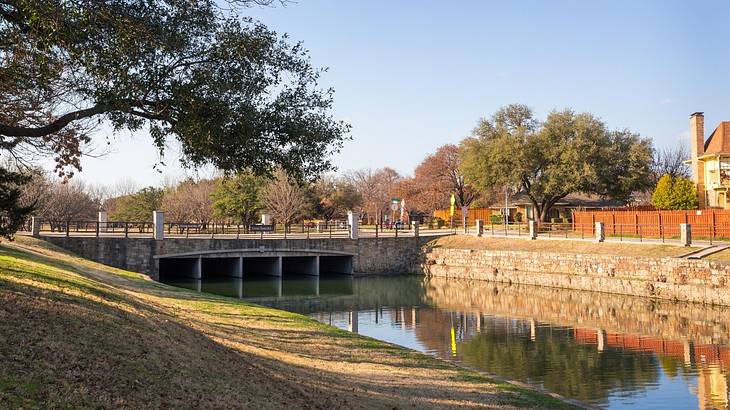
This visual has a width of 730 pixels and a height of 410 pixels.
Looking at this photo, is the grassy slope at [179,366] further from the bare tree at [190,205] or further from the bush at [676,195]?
the bare tree at [190,205]

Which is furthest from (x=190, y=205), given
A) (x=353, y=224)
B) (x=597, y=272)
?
(x=597, y=272)

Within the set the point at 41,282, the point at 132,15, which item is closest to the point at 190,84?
the point at 132,15

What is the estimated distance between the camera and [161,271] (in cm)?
4506

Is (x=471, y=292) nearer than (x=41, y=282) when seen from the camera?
No

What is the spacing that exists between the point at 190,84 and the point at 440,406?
7.19 m

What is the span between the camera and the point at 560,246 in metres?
37.1

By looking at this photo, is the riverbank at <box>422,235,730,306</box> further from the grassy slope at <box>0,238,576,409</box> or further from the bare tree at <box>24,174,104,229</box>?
the bare tree at <box>24,174,104,229</box>

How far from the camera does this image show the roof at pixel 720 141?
160 feet

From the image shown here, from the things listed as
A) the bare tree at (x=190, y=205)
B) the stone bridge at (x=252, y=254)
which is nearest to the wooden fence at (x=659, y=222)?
the stone bridge at (x=252, y=254)

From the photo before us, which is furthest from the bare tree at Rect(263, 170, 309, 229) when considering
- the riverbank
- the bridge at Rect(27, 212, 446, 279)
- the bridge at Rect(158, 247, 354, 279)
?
the riverbank

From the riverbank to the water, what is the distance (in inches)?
33.0

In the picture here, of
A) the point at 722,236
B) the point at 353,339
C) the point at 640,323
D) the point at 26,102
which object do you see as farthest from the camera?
the point at 722,236

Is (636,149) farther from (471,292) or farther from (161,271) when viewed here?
(161,271)

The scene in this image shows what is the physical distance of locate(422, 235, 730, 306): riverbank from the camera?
26922 mm
